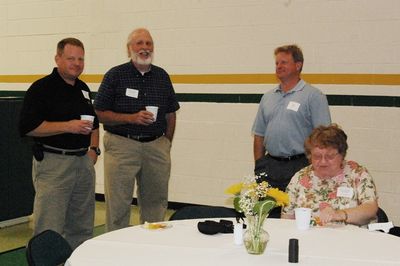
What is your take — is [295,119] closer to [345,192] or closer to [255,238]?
[345,192]

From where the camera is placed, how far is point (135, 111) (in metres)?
4.25

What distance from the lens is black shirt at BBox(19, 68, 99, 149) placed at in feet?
11.9

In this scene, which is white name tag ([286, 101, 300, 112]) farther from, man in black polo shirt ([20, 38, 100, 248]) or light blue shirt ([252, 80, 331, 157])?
man in black polo shirt ([20, 38, 100, 248])

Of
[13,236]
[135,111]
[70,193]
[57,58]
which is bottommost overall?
[13,236]

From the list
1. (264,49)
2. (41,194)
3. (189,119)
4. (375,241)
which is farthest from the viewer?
(189,119)

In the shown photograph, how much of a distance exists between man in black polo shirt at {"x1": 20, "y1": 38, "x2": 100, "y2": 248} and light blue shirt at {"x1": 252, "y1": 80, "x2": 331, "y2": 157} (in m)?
1.26

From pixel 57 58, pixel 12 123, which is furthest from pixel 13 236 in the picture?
pixel 57 58

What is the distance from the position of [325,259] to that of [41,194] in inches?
78.7

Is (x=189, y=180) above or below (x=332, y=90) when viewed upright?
below

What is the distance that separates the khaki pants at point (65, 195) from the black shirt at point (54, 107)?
0.10m

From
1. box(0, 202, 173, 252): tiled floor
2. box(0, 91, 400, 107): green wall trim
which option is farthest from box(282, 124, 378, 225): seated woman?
box(0, 202, 173, 252): tiled floor

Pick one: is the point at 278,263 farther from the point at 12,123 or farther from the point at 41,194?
the point at 12,123

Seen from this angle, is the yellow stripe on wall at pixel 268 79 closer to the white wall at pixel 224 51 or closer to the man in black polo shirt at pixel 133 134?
the white wall at pixel 224 51

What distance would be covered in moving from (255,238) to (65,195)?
1.72 meters
